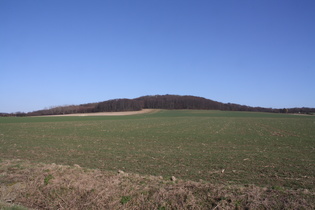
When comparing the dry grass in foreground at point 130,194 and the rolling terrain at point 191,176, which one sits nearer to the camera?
the dry grass in foreground at point 130,194

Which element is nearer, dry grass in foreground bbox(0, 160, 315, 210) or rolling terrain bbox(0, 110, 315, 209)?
dry grass in foreground bbox(0, 160, 315, 210)

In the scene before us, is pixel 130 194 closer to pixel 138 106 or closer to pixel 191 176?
pixel 191 176

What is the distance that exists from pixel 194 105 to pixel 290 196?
12882 centimetres

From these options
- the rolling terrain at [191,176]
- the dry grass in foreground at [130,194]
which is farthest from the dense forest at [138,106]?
the dry grass in foreground at [130,194]

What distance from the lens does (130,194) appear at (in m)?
6.02

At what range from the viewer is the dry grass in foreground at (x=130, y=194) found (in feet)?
17.9

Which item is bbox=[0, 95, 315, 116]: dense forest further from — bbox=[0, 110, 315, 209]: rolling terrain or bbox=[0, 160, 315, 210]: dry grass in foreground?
bbox=[0, 160, 315, 210]: dry grass in foreground

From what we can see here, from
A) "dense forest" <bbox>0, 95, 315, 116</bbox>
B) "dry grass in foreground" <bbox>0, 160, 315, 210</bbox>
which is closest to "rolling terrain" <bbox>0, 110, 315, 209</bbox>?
"dry grass in foreground" <bbox>0, 160, 315, 210</bbox>

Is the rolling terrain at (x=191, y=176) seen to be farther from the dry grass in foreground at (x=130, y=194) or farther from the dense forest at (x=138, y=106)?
the dense forest at (x=138, y=106)

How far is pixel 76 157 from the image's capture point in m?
13.4

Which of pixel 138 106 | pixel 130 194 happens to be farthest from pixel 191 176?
pixel 138 106

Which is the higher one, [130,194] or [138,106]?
[138,106]

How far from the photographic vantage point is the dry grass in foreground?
5449 mm

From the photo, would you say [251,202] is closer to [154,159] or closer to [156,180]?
[156,180]
